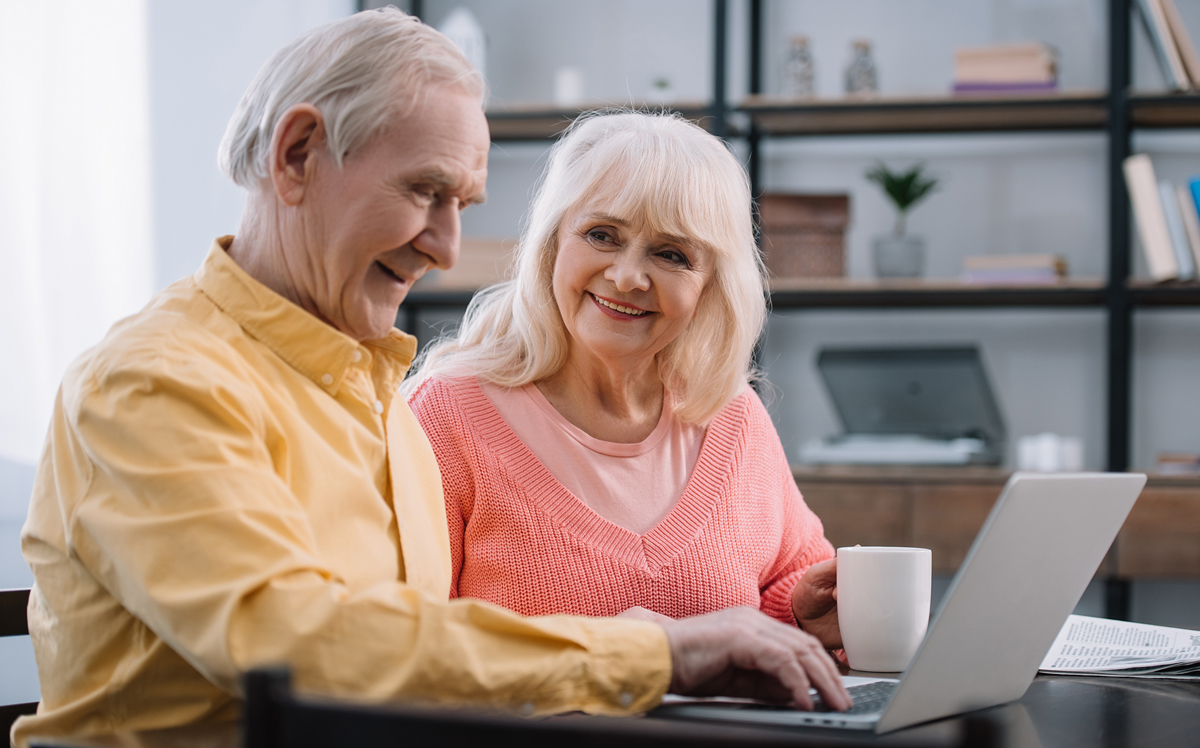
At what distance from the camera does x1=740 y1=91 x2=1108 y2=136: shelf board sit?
3092mm

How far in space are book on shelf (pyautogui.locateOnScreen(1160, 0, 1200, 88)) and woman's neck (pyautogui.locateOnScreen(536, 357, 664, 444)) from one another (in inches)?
90.2

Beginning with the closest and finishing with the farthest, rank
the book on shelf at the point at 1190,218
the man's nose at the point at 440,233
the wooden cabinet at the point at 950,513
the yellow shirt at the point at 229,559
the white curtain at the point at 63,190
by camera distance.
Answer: the yellow shirt at the point at 229,559, the man's nose at the point at 440,233, the white curtain at the point at 63,190, the wooden cabinet at the point at 950,513, the book on shelf at the point at 1190,218

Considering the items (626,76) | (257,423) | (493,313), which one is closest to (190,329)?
(257,423)

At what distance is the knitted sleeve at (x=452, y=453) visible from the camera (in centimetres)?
131

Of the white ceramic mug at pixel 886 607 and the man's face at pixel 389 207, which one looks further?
the white ceramic mug at pixel 886 607

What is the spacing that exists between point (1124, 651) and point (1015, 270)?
2.21 m

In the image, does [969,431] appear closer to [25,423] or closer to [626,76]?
[626,76]

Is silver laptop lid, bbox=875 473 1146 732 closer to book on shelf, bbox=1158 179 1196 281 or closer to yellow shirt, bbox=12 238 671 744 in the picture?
yellow shirt, bbox=12 238 671 744

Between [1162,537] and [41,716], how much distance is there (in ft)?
9.01

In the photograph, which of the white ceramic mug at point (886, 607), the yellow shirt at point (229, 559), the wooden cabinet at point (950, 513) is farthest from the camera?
the wooden cabinet at point (950, 513)

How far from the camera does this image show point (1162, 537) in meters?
2.79

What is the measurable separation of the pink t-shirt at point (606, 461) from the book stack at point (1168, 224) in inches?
81.4

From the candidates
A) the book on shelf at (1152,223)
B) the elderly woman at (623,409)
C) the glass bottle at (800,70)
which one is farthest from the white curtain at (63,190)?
the book on shelf at (1152,223)

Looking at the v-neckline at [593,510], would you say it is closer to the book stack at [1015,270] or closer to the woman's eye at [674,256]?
the woman's eye at [674,256]
